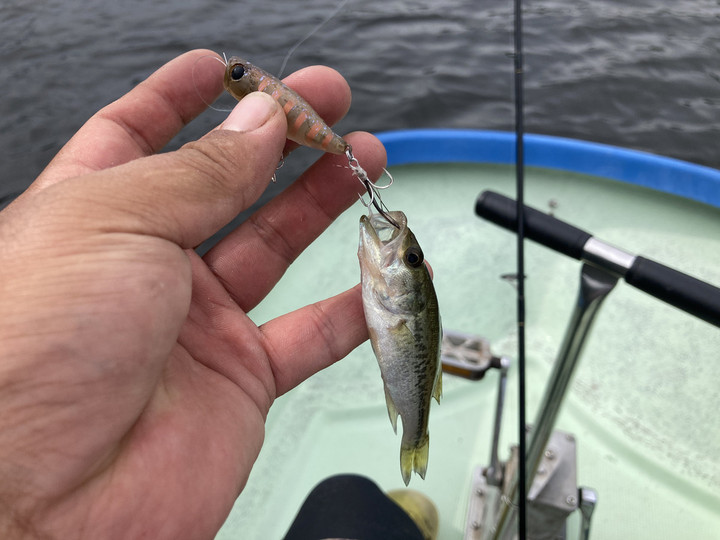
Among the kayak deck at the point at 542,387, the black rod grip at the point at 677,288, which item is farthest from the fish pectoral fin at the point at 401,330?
the kayak deck at the point at 542,387

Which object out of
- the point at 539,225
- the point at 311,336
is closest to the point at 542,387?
the point at 539,225

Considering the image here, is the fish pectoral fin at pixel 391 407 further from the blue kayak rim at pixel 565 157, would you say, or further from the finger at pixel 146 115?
the blue kayak rim at pixel 565 157

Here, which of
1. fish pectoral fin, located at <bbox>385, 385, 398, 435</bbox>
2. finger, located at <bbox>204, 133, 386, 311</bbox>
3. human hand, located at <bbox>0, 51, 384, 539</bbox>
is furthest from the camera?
finger, located at <bbox>204, 133, 386, 311</bbox>

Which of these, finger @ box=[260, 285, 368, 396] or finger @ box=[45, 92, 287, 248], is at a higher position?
finger @ box=[45, 92, 287, 248]

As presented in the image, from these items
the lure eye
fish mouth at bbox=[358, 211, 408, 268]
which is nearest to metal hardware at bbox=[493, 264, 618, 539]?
fish mouth at bbox=[358, 211, 408, 268]

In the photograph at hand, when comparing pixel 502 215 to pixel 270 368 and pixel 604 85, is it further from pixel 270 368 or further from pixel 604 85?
pixel 604 85

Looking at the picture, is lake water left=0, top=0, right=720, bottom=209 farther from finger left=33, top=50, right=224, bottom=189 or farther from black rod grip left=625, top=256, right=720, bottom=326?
black rod grip left=625, top=256, right=720, bottom=326

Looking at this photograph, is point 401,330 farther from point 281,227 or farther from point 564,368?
point 281,227
